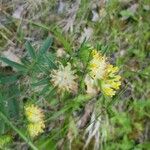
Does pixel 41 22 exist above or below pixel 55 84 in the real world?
above

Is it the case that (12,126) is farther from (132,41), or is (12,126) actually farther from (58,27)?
(132,41)

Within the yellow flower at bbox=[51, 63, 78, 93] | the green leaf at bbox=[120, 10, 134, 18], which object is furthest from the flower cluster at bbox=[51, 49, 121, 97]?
the green leaf at bbox=[120, 10, 134, 18]

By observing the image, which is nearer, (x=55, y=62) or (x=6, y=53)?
(x=55, y=62)

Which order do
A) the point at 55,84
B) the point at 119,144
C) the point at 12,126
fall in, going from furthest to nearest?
the point at 119,144
the point at 12,126
the point at 55,84

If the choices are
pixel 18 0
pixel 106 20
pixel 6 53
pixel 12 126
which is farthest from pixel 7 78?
pixel 106 20

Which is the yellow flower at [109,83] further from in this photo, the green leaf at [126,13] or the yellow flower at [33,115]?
the green leaf at [126,13]

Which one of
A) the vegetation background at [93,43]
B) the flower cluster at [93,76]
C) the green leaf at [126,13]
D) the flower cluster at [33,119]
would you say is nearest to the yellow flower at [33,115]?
the flower cluster at [33,119]

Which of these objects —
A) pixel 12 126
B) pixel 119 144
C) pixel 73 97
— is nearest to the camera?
pixel 12 126

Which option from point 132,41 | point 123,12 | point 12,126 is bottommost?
point 12,126

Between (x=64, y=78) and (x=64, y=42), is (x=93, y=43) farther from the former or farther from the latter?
(x=64, y=78)
